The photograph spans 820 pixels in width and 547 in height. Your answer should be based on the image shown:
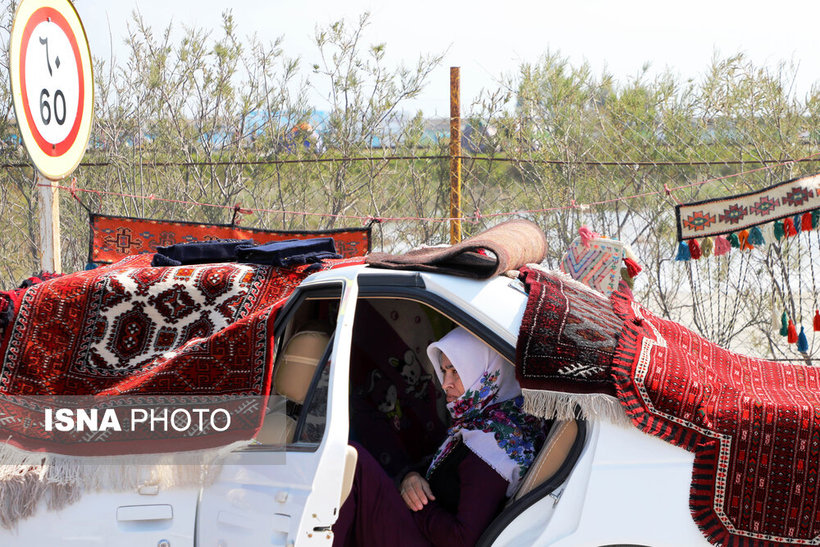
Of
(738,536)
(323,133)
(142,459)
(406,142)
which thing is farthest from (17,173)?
(738,536)

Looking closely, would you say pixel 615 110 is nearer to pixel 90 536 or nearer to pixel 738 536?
pixel 738 536

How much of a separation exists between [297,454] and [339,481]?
0.38 metres

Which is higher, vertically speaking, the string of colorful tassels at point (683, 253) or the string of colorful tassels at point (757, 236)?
the string of colorful tassels at point (757, 236)

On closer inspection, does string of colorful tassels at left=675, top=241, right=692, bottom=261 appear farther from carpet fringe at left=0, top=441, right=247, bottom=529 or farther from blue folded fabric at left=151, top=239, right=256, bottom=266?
carpet fringe at left=0, top=441, right=247, bottom=529

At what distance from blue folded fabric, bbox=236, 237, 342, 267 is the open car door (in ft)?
0.76

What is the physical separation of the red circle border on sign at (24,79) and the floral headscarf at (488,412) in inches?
107

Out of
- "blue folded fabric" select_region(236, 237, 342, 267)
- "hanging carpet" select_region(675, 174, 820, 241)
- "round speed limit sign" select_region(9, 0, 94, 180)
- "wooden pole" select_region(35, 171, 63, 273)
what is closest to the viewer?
"blue folded fabric" select_region(236, 237, 342, 267)

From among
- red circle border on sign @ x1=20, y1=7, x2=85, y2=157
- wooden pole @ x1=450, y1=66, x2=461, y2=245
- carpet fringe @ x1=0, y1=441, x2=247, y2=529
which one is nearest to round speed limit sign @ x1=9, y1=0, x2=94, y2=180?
red circle border on sign @ x1=20, y1=7, x2=85, y2=157

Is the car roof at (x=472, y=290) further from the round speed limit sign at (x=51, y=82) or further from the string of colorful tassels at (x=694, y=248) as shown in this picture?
the string of colorful tassels at (x=694, y=248)

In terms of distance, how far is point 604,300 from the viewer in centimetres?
297

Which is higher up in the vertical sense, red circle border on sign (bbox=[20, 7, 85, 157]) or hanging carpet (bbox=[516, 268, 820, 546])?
red circle border on sign (bbox=[20, 7, 85, 157])

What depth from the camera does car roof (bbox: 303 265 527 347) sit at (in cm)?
261

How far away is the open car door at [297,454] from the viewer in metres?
2.22

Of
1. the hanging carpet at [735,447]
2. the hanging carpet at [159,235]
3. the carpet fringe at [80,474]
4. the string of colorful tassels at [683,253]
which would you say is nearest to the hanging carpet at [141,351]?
the carpet fringe at [80,474]
